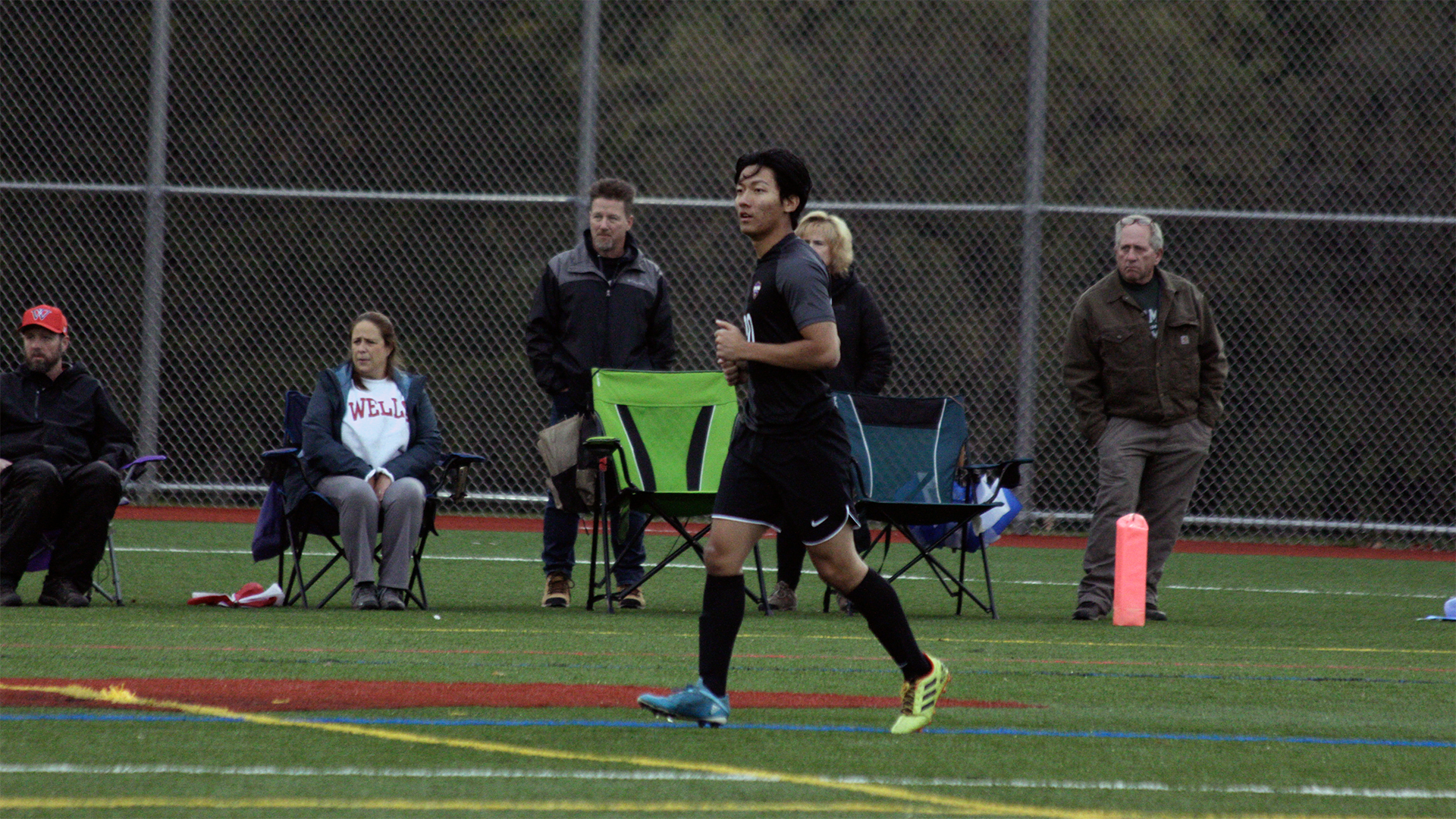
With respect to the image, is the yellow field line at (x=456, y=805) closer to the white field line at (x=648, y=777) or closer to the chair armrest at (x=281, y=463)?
the white field line at (x=648, y=777)

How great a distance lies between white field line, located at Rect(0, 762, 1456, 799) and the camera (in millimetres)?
4117

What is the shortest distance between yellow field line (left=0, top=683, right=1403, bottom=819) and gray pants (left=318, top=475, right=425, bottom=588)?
2.50 m

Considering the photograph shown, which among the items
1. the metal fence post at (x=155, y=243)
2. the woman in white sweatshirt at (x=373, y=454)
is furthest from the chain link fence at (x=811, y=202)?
the woman in white sweatshirt at (x=373, y=454)

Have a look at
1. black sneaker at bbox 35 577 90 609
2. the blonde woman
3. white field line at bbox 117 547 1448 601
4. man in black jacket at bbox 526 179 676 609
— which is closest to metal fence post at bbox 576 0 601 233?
white field line at bbox 117 547 1448 601

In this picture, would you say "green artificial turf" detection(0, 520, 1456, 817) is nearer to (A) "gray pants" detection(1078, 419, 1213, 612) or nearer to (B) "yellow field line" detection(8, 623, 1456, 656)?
(B) "yellow field line" detection(8, 623, 1456, 656)

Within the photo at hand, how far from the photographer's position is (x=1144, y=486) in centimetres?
860

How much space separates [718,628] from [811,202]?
8.99 m

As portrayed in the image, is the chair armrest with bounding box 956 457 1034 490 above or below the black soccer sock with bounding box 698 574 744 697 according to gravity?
above

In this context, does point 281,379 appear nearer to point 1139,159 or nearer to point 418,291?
point 418,291

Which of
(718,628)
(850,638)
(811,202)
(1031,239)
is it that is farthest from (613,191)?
(811,202)

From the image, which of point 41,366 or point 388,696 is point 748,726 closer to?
point 388,696

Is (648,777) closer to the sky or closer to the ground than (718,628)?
closer to the ground

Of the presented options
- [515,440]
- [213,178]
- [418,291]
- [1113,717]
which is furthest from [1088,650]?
Answer: [213,178]

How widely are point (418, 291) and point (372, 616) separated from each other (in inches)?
274
